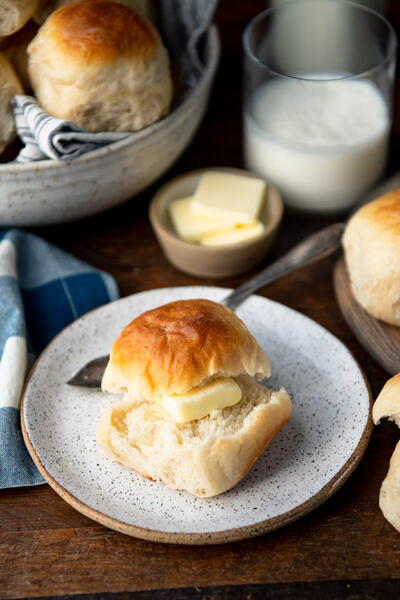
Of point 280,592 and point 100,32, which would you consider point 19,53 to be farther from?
point 280,592

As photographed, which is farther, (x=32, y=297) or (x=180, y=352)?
(x=32, y=297)

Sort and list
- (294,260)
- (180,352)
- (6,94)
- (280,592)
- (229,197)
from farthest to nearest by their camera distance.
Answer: (229,197), (294,260), (6,94), (180,352), (280,592)

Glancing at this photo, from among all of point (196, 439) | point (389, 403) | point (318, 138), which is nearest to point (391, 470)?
→ point (389, 403)

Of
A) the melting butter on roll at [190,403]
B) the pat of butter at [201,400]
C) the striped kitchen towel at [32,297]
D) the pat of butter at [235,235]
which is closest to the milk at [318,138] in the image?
the pat of butter at [235,235]

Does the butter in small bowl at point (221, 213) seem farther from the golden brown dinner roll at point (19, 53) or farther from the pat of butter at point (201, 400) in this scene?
the pat of butter at point (201, 400)

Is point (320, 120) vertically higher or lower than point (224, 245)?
higher

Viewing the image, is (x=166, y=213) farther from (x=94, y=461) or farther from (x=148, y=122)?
(x=94, y=461)

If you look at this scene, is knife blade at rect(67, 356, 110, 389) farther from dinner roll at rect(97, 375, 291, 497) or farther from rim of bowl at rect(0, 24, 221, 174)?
rim of bowl at rect(0, 24, 221, 174)

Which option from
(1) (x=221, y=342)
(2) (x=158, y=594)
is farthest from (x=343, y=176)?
(2) (x=158, y=594)
